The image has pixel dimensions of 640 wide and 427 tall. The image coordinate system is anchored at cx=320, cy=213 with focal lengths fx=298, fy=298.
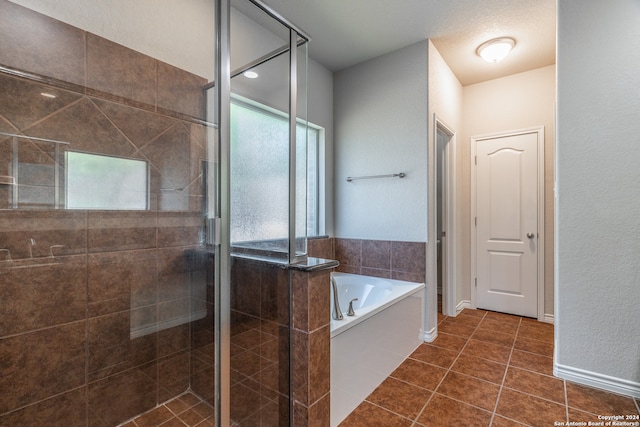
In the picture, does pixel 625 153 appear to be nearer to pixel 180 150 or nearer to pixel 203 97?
pixel 203 97

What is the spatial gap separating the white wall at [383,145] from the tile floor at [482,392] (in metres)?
1.03

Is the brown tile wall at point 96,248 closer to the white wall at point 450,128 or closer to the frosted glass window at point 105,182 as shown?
the frosted glass window at point 105,182

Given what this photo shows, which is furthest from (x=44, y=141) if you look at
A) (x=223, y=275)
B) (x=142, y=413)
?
(x=142, y=413)

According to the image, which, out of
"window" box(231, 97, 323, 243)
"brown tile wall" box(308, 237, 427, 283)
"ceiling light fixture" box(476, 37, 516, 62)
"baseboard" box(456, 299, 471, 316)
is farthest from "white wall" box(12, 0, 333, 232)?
"baseboard" box(456, 299, 471, 316)

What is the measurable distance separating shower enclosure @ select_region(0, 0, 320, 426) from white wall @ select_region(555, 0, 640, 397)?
182cm

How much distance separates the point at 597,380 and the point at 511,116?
2600mm

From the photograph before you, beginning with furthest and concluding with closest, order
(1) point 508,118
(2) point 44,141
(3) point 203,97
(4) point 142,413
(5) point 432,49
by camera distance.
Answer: (1) point 508,118 → (5) point 432,49 → (3) point 203,97 → (4) point 142,413 → (2) point 44,141

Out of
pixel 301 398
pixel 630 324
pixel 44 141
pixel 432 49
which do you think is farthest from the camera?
pixel 432 49

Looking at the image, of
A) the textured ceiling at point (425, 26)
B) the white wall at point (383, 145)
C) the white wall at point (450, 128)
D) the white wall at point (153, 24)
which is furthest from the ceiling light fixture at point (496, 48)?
the white wall at point (153, 24)

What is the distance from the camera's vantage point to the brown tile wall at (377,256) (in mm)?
2734

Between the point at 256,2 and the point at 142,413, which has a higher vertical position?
the point at 256,2

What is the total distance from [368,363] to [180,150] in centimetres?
176

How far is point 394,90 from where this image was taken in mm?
2891

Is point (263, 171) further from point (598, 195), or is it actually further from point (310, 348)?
point (598, 195)
